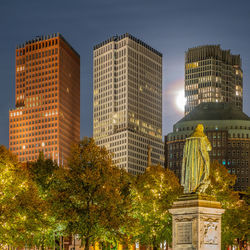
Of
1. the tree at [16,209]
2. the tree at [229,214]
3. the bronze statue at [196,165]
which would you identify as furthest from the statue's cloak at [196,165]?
the tree at [229,214]

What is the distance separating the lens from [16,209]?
65500 millimetres

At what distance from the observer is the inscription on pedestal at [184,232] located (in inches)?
1630

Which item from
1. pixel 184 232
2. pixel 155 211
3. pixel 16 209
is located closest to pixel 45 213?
pixel 16 209

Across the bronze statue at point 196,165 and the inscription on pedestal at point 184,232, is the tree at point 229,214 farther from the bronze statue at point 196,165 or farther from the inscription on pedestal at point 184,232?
the inscription on pedestal at point 184,232

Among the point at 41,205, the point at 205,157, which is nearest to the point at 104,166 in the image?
the point at 41,205

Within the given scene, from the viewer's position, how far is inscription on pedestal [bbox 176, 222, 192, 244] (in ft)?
136

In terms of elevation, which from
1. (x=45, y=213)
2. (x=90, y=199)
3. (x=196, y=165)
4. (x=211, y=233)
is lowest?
(x=211, y=233)

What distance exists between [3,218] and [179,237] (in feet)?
92.2

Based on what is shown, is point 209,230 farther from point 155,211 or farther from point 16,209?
point 155,211

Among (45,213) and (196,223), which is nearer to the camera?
(196,223)

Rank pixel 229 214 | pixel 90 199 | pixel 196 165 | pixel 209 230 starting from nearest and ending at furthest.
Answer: pixel 209 230 < pixel 196 165 < pixel 90 199 < pixel 229 214

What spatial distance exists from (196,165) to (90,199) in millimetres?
27122

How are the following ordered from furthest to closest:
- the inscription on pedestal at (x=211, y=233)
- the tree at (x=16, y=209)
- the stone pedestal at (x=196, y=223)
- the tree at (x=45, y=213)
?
the tree at (x=45, y=213), the tree at (x=16, y=209), the inscription on pedestal at (x=211, y=233), the stone pedestal at (x=196, y=223)

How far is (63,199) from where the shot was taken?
6775 cm
